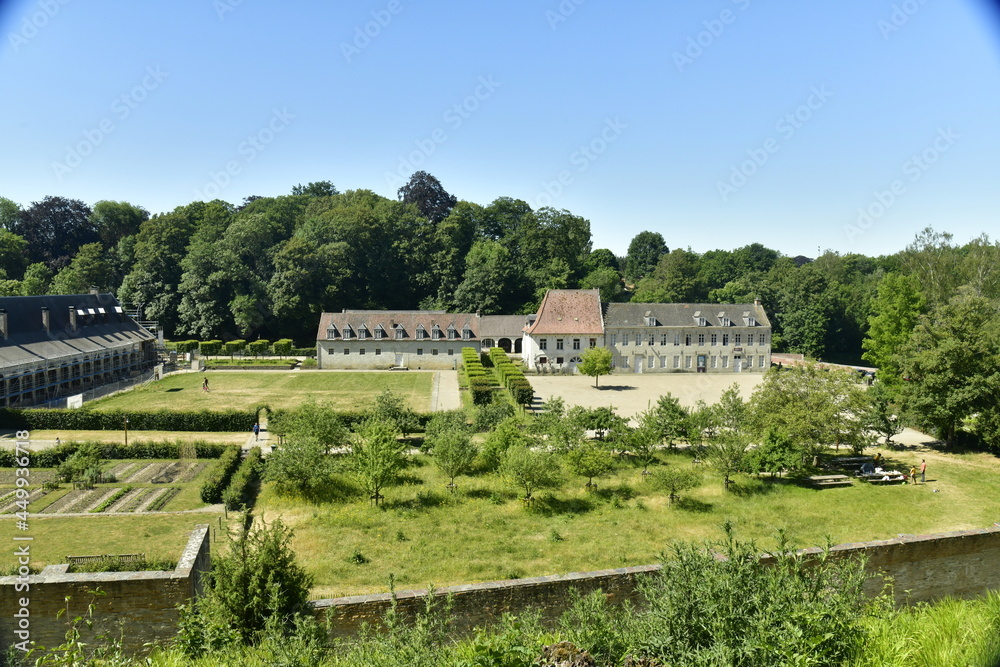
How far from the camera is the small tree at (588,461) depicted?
71.2 ft

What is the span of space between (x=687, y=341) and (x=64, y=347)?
47.2 metres

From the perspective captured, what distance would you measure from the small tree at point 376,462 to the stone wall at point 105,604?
9.81m

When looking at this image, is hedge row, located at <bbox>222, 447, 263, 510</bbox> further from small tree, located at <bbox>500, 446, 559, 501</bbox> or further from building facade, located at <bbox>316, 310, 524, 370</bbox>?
building facade, located at <bbox>316, 310, 524, 370</bbox>

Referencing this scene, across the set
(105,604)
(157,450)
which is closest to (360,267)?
(157,450)

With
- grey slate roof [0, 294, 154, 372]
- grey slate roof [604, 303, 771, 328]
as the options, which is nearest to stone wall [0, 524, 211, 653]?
grey slate roof [0, 294, 154, 372]

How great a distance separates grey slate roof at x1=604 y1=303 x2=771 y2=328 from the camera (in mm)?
51594

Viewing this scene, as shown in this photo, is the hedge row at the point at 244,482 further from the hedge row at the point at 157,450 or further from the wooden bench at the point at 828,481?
the wooden bench at the point at 828,481

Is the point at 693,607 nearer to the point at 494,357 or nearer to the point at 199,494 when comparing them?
the point at 199,494

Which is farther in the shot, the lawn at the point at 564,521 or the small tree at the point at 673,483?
the small tree at the point at 673,483

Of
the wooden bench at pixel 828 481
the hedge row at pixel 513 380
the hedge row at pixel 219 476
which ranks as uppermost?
the hedge row at pixel 513 380

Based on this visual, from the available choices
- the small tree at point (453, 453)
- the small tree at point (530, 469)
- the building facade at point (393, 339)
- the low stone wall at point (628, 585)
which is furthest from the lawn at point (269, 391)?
the low stone wall at point (628, 585)

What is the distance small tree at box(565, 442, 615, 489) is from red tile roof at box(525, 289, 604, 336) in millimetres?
28337

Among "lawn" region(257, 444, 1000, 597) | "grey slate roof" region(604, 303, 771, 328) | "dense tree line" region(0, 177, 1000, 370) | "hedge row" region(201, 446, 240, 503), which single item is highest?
"dense tree line" region(0, 177, 1000, 370)

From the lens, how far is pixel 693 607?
25.0 feet
